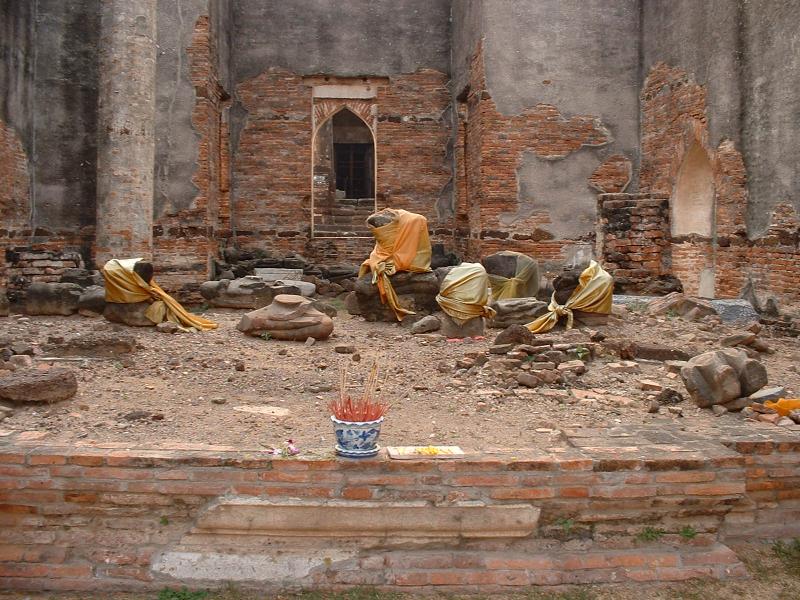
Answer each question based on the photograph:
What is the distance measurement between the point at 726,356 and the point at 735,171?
5567 millimetres

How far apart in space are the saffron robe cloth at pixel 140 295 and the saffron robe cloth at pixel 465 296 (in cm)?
285

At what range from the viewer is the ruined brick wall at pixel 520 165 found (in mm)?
12836

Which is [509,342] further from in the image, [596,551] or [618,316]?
[596,551]

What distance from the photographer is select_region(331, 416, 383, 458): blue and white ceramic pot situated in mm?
3543

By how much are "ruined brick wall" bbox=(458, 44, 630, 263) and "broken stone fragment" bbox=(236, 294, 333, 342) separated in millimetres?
5313

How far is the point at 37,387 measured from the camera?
16.5ft

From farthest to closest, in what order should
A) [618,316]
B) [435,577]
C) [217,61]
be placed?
1. [217,61]
2. [618,316]
3. [435,577]

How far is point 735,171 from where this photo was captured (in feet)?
32.1

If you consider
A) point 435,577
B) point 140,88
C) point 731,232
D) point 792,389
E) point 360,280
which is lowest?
point 435,577

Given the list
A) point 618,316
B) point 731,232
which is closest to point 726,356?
point 618,316

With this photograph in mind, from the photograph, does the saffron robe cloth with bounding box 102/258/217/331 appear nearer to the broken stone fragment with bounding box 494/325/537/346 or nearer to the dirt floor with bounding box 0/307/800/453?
the dirt floor with bounding box 0/307/800/453

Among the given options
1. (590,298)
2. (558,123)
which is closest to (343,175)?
(558,123)

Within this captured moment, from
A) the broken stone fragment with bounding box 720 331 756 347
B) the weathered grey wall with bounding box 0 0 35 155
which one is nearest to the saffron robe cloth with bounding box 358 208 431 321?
the broken stone fragment with bounding box 720 331 756 347

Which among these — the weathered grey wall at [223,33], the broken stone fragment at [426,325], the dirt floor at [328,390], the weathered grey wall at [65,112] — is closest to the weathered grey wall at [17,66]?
the weathered grey wall at [65,112]
